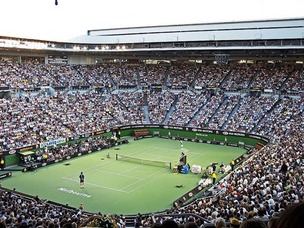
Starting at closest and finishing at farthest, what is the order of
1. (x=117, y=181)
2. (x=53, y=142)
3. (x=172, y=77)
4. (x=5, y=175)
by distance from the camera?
1. (x=117, y=181)
2. (x=5, y=175)
3. (x=53, y=142)
4. (x=172, y=77)

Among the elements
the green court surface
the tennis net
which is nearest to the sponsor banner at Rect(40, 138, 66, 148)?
the green court surface

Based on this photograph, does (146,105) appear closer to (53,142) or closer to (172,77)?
(172,77)

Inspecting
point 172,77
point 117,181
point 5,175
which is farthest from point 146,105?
point 5,175

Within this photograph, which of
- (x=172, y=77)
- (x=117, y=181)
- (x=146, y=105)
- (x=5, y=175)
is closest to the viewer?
(x=117, y=181)

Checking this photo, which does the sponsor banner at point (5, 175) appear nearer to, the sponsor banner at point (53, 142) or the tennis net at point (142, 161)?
the sponsor banner at point (53, 142)

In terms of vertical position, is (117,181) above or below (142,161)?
below

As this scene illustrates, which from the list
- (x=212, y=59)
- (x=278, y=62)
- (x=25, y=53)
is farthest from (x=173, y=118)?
(x=25, y=53)
